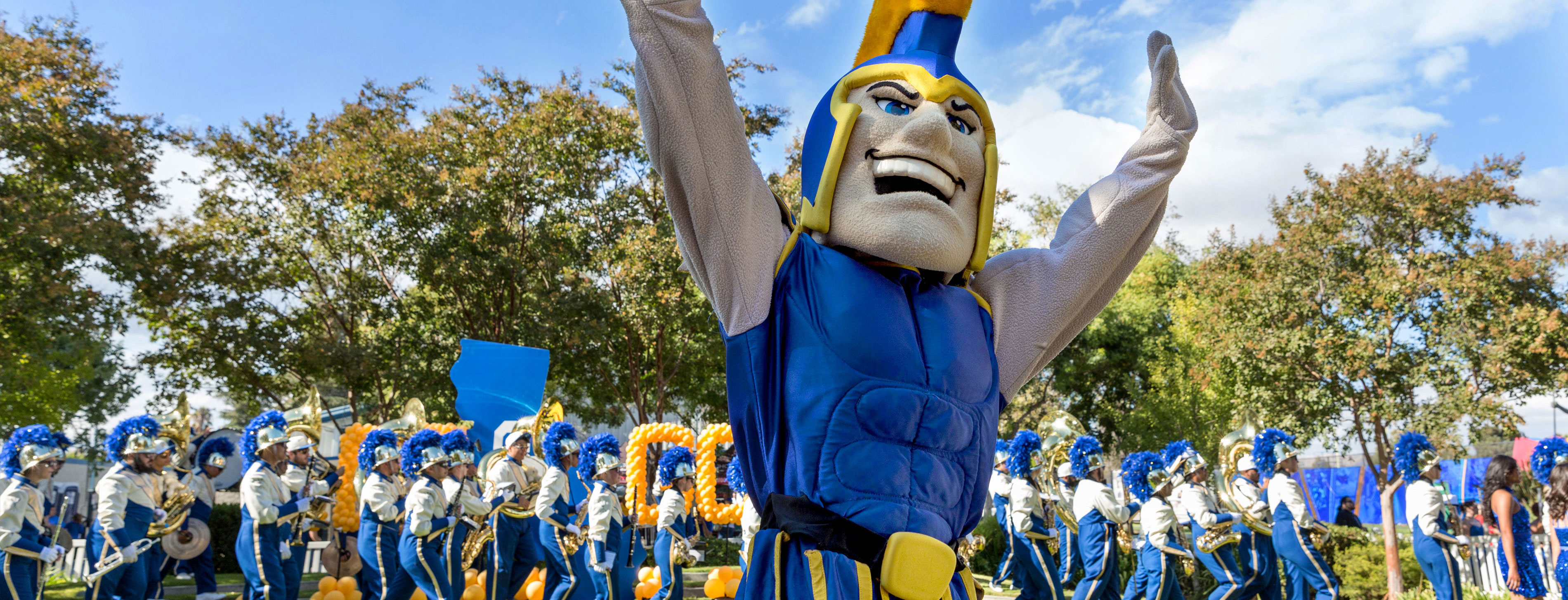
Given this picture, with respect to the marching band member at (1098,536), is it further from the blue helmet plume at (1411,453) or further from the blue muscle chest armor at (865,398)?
the blue muscle chest armor at (865,398)

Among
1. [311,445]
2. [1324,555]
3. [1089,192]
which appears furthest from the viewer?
[1324,555]

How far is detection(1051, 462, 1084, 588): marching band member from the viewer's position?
396 inches

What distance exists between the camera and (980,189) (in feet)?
9.60

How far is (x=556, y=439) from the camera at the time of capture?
9680 millimetres

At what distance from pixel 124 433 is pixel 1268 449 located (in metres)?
10.1

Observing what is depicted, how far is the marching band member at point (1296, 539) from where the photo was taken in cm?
889

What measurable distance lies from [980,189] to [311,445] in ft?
29.4

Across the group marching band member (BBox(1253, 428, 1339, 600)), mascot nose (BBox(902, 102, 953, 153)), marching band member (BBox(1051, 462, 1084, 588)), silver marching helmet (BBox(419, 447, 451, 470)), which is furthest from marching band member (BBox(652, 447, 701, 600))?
mascot nose (BBox(902, 102, 953, 153))

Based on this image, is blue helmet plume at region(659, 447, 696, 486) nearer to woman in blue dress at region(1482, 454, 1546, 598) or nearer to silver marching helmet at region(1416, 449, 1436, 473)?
silver marching helmet at region(1416, 449, 1436, 473)

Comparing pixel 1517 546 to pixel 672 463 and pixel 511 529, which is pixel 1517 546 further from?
pixel 511 529

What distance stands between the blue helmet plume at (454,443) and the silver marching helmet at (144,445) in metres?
2.27

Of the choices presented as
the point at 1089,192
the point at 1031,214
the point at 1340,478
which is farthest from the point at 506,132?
the point at 1340,478

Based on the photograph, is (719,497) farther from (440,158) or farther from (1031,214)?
(1031,214)

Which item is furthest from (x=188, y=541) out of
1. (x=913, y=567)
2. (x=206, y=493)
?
(x=913, y=567)
